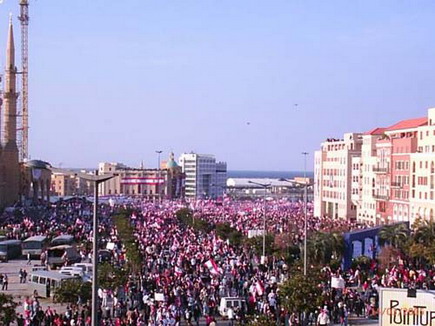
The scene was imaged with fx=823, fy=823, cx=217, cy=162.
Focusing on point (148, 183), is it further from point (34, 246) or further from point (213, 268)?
point (213, 268)

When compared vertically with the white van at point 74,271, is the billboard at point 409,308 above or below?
above

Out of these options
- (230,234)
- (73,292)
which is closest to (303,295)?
(73,292)

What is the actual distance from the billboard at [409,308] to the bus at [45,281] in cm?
1992

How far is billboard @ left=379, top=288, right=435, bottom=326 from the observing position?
13.6 metres

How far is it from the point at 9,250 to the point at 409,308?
36435 mm

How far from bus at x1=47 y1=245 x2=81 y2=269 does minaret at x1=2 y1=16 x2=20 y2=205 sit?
59.8 meters

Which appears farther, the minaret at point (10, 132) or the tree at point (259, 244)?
the minaret at point (10, 132)

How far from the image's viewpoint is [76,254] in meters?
44.4

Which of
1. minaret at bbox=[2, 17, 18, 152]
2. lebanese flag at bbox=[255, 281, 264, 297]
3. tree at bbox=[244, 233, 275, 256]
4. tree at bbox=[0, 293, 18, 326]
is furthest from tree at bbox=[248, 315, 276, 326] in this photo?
minaret at bbox=[2, 17, 18, 152]

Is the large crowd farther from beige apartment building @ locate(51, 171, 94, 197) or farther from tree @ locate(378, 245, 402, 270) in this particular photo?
beige apartment building @ locate(51, 171, 94, 197)

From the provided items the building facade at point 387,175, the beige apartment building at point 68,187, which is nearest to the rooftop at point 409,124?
the building facade at point 387,175

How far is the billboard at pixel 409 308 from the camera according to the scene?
44.7 feet

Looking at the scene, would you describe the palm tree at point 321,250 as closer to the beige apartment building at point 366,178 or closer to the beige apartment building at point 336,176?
the beige apartment building at point 366,178

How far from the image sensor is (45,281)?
32.7 metres
